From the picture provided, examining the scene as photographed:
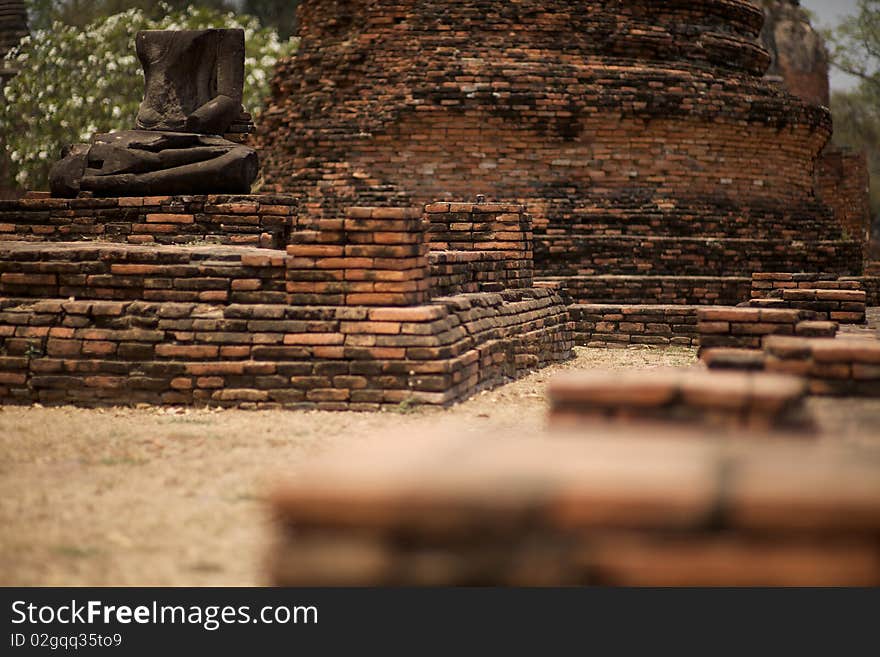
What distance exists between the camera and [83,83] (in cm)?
1634

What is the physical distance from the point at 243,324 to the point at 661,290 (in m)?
5.90

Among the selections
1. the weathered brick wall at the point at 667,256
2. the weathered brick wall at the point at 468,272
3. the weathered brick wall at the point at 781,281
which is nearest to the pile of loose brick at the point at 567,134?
the weathered brick wall at the point at 667,256

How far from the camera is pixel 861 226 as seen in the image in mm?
18062

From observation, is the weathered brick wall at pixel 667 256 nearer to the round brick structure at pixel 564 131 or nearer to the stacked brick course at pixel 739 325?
the round brick structure at pixel 564 131

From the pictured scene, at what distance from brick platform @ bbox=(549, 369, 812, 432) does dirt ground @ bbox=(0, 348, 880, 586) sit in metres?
0.13

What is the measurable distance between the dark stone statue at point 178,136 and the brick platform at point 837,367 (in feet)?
15.7

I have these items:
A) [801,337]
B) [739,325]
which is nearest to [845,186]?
[739,325]

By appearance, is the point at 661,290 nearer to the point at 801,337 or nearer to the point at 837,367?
the point at 801,337

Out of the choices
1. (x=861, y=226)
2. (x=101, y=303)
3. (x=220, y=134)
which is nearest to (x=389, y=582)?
(x=101, y=303)

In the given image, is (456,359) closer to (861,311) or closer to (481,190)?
(861,311)

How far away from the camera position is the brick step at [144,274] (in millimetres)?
5312

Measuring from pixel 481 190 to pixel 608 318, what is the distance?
3197 mm

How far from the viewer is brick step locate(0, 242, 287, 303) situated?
5.31 meters

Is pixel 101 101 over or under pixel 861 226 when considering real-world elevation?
over
